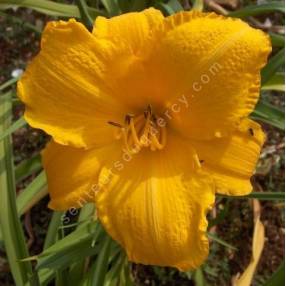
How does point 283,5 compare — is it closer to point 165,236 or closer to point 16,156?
point 165,236

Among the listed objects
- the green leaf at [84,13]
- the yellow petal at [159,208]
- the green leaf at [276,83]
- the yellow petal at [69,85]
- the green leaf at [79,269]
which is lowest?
the green leaf at [79,269]

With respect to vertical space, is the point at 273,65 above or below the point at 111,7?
below

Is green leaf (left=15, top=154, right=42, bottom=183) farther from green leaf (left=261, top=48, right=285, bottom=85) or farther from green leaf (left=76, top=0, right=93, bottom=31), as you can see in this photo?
green leaf (left=261, top=48, right=285, bottom=85)

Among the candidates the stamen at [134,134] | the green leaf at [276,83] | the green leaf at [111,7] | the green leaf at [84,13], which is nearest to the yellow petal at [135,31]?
the stamen at [134,134]

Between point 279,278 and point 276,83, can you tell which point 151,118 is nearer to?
point 279,278

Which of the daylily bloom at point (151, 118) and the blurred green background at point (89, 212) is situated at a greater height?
the daylily bloom at point (151, 118)

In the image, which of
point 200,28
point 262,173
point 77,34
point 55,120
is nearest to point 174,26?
point 200,28

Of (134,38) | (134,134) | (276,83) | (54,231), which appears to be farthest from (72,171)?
(276,83)

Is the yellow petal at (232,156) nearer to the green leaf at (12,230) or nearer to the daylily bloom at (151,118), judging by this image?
the daylily bloom at (151,118)
